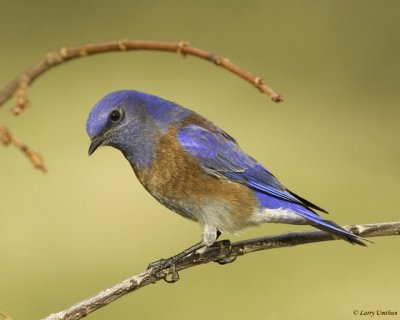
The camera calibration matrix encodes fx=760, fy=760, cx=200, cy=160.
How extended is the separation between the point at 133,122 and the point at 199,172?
226mm

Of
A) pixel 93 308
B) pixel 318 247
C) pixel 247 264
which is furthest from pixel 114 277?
pixel 93 308

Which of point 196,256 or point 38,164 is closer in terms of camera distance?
point 38,164

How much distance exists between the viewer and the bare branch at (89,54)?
72 centimetres

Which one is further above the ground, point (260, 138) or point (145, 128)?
point (260, 138)

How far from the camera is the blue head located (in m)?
1.70

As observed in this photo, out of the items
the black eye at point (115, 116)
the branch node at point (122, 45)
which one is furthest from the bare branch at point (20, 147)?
the black eye at point (115, 116)

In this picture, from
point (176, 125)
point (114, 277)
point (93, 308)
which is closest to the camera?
point (93, 308)

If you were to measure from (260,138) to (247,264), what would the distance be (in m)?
1.08

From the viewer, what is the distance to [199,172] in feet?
6.57

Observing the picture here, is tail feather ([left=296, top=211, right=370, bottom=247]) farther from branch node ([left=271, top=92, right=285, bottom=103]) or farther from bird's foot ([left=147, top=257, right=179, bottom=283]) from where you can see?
branch node ([left=271, top=92, right=285, bottom=103])

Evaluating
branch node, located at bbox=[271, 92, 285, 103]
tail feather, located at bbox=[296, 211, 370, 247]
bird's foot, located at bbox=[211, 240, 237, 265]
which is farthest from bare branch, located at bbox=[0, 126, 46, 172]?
bird's foot, located at bbox=[211, 240, 237, 265]

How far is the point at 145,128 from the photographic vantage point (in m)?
2.00

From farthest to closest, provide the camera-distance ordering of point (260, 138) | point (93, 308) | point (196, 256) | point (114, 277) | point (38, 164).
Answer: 1. point (260, 138)
2. point (114, 277)
3. point (196, 256)
4. point (93, 308)
5. point (38, 164)

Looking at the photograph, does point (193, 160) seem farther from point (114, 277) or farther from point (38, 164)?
point (114, 277)
